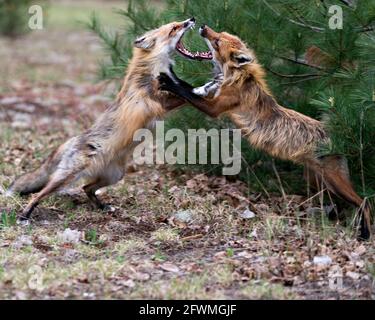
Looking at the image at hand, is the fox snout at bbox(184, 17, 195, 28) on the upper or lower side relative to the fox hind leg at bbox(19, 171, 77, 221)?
upper

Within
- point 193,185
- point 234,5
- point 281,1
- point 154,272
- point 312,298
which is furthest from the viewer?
point 193,185

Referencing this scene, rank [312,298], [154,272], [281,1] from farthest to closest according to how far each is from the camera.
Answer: [281,1]
[154,272]
[312,298]

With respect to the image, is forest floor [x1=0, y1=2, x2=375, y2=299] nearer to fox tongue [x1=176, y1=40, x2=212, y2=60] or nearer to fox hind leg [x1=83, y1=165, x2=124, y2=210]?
fox hind leg [x1=83, y1=165, x2=124, y2=210]

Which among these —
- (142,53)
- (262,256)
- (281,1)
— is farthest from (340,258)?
(142,53)

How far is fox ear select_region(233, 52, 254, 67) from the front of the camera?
7.51m

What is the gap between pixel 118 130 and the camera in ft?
25.4

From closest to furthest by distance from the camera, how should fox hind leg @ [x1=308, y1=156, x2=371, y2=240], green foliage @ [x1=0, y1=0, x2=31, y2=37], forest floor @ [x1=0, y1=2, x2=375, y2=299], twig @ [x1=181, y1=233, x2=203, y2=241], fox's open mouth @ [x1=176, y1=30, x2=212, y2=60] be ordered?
forest floor @ [x1=0, y1=2, x2=375, y2=299] → twig @ [x1=181, y1=233, x2=203, y2=241] → fox hind leg @ [x1=308, y1=156, x2=371, y2=240] → fox's open mouth @ [x1=176, y1=30, x2=212, y2=60] → green foliage @ [x1=0, y1=0, x2=31, y2=37]

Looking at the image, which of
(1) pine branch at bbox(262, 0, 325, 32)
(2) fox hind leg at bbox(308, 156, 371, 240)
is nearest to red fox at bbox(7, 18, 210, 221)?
(1) pine branch at bbox(262, 0, 325, 32)

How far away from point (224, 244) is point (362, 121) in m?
1.83

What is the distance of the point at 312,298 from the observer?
567cm

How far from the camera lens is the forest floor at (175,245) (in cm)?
577

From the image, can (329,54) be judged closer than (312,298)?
No

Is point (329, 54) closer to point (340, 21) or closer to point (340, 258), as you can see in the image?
point (340, 21)

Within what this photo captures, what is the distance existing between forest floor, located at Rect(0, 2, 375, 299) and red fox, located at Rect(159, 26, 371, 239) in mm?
583
